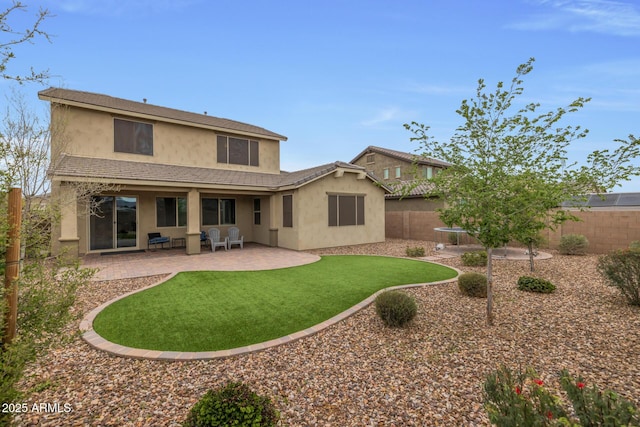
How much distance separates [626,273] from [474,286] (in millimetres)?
2836

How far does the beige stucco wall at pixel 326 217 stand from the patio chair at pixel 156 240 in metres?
5.63

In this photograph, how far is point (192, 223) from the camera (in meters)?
12.6

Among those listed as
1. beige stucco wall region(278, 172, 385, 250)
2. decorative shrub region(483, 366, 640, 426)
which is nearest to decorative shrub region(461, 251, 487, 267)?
beige stucco wall region(278, 172, 385, 250)

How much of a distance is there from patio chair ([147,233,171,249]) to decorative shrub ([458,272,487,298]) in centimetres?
1305

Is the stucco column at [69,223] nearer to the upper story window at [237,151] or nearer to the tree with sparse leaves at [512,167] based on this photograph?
the upper story window at [237,151]

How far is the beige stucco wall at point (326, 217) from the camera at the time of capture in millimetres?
14023

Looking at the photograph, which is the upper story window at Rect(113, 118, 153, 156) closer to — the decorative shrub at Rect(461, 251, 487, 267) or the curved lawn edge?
the curved lawn edge

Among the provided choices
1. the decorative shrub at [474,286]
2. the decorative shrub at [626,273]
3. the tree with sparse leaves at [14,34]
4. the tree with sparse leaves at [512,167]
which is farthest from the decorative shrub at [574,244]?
the tree with sparse leaves at [14,34]

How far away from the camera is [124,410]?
303 cm

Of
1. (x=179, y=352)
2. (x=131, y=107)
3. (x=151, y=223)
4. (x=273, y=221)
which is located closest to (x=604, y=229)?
(x=273, y=221)

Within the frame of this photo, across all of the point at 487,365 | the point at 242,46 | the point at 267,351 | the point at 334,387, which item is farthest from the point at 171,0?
the point at 487,365

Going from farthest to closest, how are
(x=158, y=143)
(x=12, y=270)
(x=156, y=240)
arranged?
(x=158, y=143) < (x=156, y=240) < (x=12, y=270)

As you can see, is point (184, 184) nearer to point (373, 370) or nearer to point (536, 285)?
point (373, 370)

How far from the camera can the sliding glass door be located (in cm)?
1273
